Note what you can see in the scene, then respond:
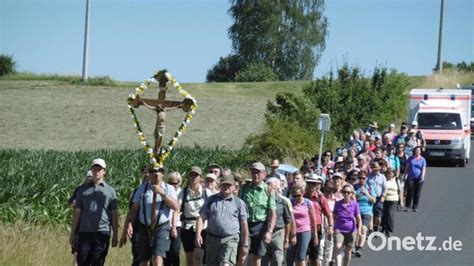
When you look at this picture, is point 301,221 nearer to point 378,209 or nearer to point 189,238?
point 189,238

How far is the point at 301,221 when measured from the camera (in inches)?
605

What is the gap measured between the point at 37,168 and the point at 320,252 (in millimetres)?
11414

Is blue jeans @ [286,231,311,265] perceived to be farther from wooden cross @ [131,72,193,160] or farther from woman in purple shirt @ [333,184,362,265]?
wooden cross @ [131,72,193,160]

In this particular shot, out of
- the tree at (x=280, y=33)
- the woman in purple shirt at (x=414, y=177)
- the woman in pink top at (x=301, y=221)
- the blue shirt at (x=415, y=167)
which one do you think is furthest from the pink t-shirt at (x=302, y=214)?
the tree at (x=280, y=33)

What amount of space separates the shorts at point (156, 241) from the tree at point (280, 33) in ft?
241

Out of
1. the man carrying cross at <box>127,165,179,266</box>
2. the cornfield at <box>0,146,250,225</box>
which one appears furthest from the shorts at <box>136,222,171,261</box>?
the cornfield at <box>0,146,250,225</box>

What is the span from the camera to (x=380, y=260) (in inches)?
730

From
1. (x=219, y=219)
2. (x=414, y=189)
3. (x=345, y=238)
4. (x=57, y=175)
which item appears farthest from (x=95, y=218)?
(x=414, y=189)

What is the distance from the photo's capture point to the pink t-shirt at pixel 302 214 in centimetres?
1533

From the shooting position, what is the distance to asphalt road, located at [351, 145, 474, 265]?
737 inches

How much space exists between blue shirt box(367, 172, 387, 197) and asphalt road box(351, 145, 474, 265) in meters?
0.97

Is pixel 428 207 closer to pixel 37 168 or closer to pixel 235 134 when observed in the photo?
pixel 37 168

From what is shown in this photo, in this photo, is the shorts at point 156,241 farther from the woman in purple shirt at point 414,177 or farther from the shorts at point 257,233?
the woman in purple shirt at point 414,177

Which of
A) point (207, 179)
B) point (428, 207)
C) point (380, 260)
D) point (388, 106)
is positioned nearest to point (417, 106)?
point (388, 106)
